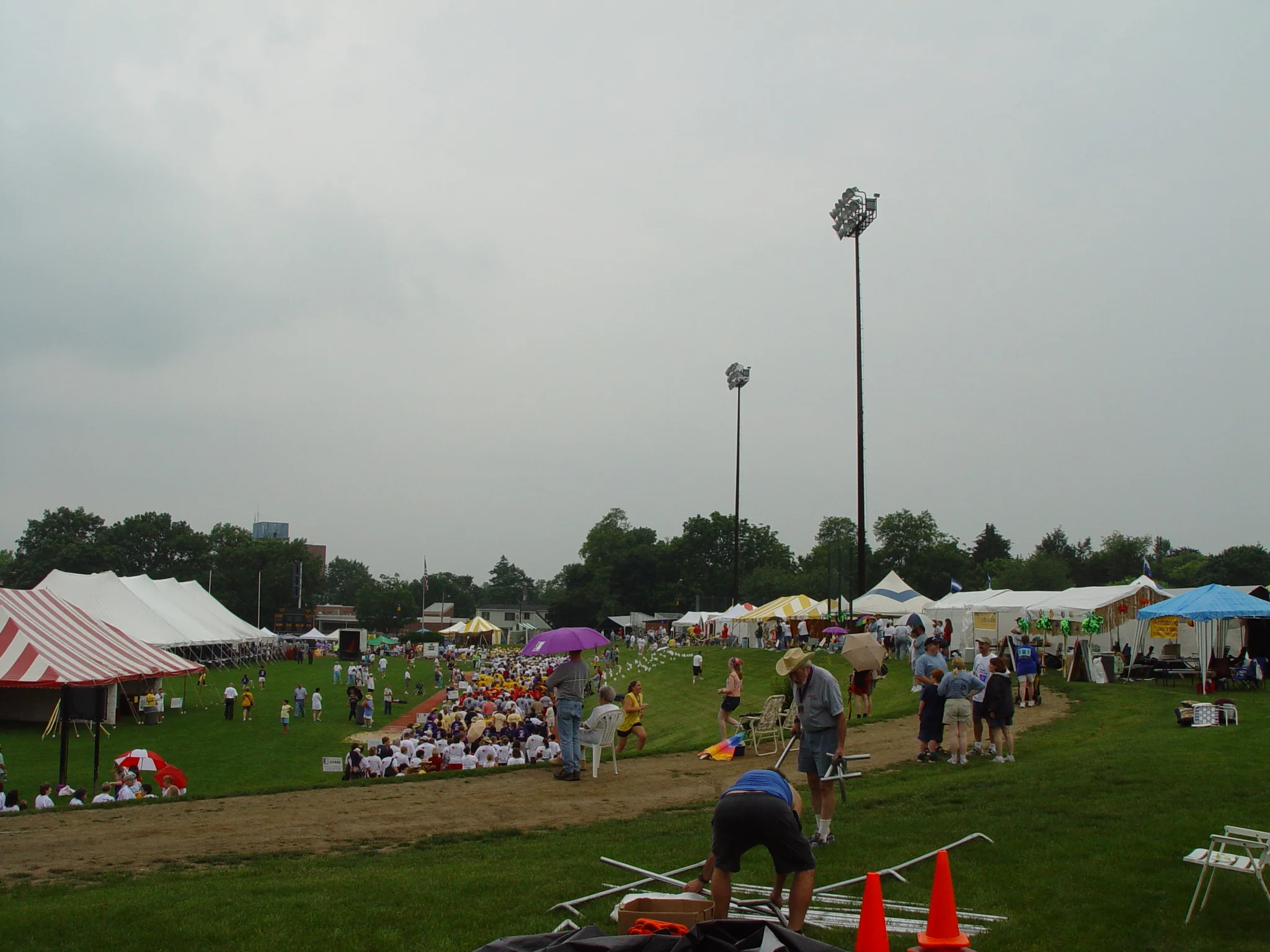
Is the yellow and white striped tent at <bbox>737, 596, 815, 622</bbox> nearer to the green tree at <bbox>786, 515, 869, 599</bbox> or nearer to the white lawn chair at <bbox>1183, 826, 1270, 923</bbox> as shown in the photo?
the green tree at <bbox>786, 515, 869, 599</bbox>

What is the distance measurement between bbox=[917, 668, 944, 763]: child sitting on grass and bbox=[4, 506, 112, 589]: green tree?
10351cm

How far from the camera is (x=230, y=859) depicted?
8.09 m

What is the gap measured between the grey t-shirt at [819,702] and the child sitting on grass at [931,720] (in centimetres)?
566

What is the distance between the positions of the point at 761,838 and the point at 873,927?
82 centimetres

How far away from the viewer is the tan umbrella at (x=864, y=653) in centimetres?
1097

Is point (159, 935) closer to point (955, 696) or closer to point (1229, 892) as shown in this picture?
point (1229, 892)

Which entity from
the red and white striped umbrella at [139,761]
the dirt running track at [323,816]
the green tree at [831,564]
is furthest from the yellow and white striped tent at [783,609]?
the red and white striped umbrella at [139,761]

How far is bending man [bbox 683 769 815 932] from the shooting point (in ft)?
16.2

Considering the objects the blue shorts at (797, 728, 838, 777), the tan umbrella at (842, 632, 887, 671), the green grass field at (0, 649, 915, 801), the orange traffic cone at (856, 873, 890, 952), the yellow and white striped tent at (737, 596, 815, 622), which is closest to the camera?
the orange traffic cone at (856, 873, 890, 952)

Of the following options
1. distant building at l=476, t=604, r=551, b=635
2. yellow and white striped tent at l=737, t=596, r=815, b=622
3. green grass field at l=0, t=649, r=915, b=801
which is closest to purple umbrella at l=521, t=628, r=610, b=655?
green grass field at l=0, t=649, r=915, b=801

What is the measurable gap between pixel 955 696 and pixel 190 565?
110820 mm

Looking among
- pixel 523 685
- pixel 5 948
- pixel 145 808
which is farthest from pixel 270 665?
pixel 5 948

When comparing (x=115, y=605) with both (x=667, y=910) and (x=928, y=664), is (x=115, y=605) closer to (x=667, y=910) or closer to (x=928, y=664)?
(x=928, y=664)

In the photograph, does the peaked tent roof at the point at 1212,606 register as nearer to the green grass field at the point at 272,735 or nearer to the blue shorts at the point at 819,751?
the green grass field at the point at 272,735
